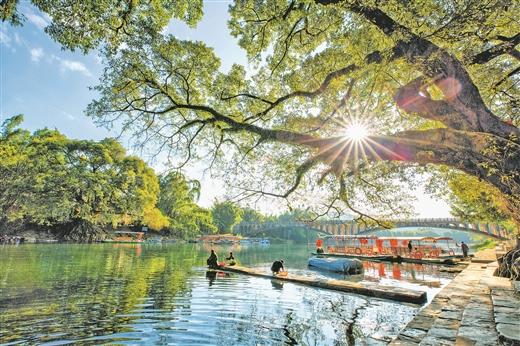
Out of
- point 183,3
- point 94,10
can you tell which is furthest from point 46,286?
point 183,3

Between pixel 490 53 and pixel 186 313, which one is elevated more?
pixel 490 53

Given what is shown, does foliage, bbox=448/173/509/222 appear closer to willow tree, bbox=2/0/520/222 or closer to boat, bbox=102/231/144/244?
willow tree, bbox=2/0/520/222

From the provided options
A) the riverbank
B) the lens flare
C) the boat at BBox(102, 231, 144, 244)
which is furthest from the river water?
the boat at BBox(102, 231, 144, 244)

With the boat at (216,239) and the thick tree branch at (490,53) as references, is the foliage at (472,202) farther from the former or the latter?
the boat at (216,239)

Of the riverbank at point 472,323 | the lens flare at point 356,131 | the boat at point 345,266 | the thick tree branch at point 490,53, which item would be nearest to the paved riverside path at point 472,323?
the riverbank at point 472,323

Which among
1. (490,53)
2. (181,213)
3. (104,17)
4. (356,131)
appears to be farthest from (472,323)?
(181,213)

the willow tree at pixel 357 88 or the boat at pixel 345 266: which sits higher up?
the willow tree at pixel 357 88

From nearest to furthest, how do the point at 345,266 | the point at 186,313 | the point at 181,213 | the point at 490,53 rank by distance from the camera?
the point at 490,53
the point at 186,313
the point at 345,266
the point at 181,213

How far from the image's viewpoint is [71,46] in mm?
9766

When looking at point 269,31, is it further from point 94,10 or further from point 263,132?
point 94,10

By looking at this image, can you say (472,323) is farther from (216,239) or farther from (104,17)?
(216,239)

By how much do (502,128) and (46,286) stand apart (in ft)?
62.5

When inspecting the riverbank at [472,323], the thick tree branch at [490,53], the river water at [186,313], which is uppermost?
the thick tree branch at [490,53]

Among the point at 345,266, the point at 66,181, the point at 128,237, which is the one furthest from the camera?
the point at 128,237
